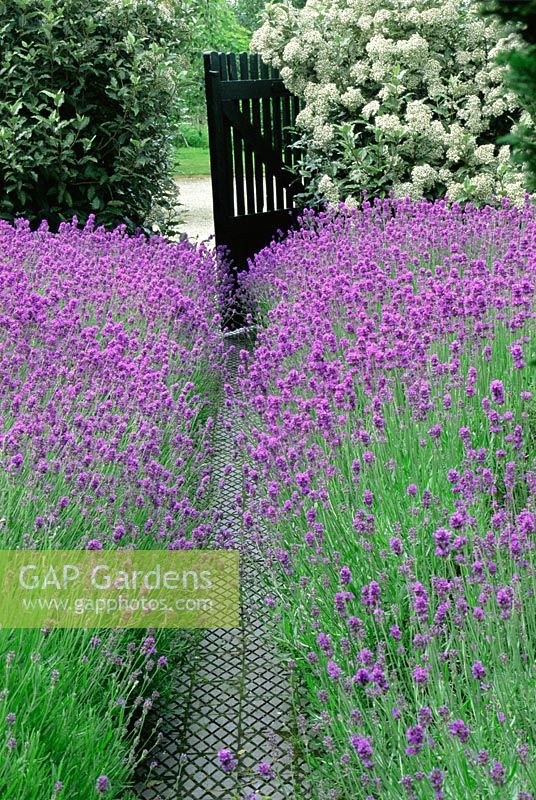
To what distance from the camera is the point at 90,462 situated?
3.09 m

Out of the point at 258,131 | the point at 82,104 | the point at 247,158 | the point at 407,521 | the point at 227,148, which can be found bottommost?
the point at 407,521

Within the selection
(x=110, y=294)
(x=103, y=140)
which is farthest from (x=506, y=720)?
(x=103, y=140)

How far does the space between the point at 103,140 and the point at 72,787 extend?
687cm

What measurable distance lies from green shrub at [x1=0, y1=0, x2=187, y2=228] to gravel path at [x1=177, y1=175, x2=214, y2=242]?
3024 mm

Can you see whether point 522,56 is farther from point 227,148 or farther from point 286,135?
point 286,135

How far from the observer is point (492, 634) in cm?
210

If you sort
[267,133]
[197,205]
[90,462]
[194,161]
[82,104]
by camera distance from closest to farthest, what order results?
1. [90,462]
2. [82,104]
3. [267,133]
4. [197,205]
5. [194,161]

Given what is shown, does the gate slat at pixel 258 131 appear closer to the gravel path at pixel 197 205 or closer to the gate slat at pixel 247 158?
the gate slat at pixel 247 158

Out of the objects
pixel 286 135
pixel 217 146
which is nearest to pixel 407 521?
pixel 217 146

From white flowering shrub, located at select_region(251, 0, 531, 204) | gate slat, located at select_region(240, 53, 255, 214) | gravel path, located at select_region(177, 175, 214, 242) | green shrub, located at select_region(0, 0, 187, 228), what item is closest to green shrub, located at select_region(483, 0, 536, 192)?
white flowering shrub, located at select_region(251, 0, 531, 204)

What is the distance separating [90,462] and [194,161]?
22.8 meters

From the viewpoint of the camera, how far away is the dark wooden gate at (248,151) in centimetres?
790

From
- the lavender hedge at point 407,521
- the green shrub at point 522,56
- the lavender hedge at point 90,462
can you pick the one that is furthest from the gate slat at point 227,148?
the green shrub at point 522,56

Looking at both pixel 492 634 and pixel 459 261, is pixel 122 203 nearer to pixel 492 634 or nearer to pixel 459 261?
pixel 459 261
